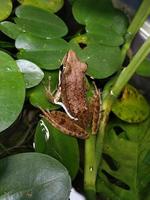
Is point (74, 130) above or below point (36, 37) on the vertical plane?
below

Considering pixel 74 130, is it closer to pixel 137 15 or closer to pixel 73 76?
pixel 73 76

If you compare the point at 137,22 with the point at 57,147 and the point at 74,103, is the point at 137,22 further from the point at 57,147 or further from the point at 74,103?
the point at 57,147

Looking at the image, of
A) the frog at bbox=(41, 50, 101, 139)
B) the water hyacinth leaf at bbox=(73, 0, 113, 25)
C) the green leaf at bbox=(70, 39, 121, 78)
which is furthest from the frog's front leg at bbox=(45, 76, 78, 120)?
the water hyacinth leaf at bbox=(73, 0, 113, 25)

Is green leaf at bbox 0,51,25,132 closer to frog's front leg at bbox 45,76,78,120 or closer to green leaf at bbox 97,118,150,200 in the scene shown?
frog's front leg at bbox 45,76,78,120

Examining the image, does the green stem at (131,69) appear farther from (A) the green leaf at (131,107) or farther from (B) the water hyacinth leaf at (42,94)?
(B) the water hyacinth leaf at (42,94)

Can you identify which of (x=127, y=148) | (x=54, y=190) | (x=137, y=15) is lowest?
(x=127, y=148)

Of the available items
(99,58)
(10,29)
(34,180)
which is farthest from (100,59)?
(34,180)

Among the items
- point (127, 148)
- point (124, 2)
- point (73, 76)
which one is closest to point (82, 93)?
point (73, 76)

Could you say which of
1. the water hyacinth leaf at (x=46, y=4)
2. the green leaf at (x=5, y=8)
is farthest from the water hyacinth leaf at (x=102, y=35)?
the green leaf at (x=5, y=8)
